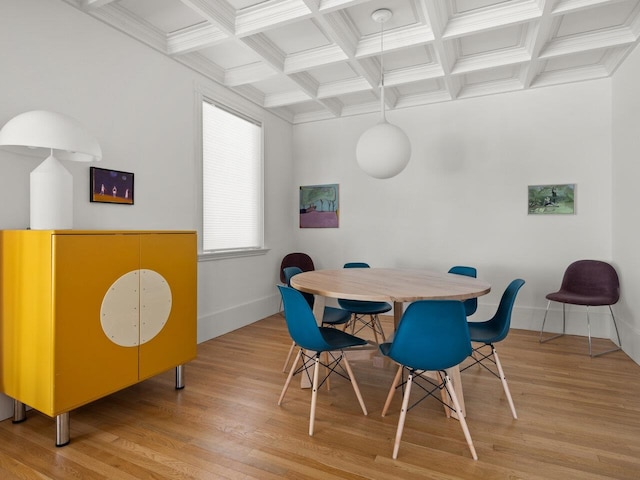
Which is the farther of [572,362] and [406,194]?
[406,194]

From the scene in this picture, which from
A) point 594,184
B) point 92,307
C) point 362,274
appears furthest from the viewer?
point 594,184

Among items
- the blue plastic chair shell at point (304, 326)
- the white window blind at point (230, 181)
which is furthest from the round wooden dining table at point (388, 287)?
the white window blind at point (230, 181)

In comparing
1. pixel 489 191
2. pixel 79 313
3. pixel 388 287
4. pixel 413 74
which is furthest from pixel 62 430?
pixel 489 191

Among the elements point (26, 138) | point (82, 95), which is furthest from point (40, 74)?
point (26, 138)

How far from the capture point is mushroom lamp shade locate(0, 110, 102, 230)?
2094 mm

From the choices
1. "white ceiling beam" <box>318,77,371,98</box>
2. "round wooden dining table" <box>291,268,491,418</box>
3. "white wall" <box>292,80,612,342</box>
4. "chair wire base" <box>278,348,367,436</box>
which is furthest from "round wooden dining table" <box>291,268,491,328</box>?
"white ceiling beam" <box>318,77,371,98</box>

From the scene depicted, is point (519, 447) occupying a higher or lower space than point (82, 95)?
lower

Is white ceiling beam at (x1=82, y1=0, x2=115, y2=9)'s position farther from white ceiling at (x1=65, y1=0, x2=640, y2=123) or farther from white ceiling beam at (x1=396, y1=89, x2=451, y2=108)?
white ceiling beam at (x1=396, y1=89, x2=451, y2=108)

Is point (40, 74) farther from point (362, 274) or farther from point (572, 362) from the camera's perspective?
point (572, 362)

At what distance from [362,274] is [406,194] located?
2.35 metres

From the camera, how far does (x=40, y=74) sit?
2.62m

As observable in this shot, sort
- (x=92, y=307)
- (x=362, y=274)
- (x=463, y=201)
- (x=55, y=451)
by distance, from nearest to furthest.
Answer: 1. (x=55, y=451)
2. (x=92, y=307)
3. (x=362, y=274)
4. (x=463, y=201)

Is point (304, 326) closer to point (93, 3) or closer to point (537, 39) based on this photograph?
point (93, 3)

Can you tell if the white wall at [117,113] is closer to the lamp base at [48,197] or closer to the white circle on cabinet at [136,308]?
the lamp base at [48,197]
